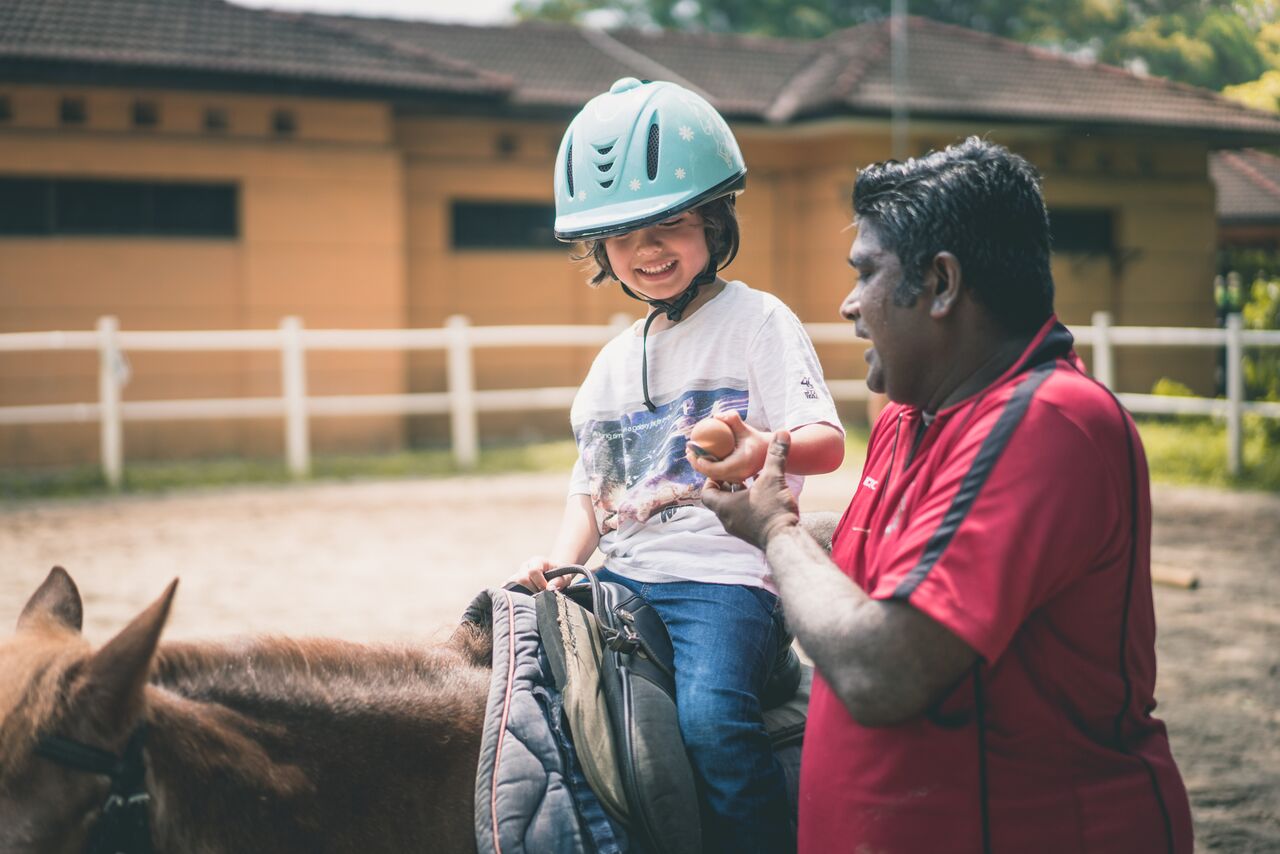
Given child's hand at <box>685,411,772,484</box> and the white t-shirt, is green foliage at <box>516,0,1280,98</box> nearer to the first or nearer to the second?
the white t-shirt

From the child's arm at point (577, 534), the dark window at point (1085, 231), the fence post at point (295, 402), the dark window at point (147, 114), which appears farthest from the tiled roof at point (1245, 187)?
the child's arm at point (577, 534)

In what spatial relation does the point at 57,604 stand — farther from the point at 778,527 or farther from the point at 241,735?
the point at 778,527

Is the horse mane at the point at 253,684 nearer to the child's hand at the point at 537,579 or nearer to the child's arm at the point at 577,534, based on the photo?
the child's hand at the point at 537,579

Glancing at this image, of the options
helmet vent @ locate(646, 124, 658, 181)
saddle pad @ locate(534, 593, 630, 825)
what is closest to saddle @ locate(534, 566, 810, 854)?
saddle pad @ locate(534, 593, 630, 825)

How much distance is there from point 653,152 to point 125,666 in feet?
4.47

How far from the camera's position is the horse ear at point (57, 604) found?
162 centimetres

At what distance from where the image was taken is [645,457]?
2250 millimetres

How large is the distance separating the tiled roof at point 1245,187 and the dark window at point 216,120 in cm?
1175

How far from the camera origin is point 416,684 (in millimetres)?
1787

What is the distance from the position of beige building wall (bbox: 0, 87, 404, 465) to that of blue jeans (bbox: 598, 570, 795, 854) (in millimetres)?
12673

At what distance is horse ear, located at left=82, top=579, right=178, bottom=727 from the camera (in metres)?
1.30

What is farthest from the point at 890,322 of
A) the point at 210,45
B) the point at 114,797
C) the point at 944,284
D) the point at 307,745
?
the point at 210,45

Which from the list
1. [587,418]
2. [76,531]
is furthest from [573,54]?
[587,418]

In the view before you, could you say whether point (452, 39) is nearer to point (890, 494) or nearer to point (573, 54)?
point (573, 54)
